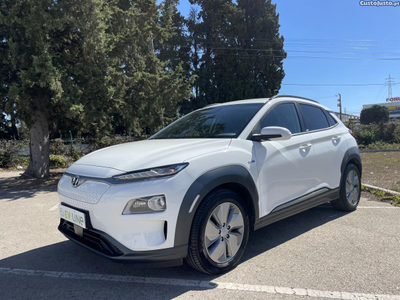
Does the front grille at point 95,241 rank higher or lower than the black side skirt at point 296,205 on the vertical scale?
higher

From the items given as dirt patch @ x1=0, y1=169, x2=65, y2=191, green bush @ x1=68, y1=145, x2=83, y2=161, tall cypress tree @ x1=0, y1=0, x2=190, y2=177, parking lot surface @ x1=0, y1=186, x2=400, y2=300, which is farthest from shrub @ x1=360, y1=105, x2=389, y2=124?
parking lot surface @ x1=0, y1=186, x2=400, y2=300

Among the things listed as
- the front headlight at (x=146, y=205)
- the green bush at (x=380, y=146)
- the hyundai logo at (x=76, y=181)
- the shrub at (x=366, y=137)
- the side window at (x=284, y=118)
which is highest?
the side window at (x=284, y=118)

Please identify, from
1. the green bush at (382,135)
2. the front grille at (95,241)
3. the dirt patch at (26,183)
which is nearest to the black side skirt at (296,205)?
the front grille at (95,241)

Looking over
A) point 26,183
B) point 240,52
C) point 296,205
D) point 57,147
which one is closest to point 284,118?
point 296,205

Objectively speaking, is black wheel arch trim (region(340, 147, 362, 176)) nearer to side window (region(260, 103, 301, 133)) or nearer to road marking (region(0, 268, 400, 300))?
side window (region(260, 103, 301, 133))

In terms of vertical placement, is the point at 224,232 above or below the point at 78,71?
below

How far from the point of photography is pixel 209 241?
2.75m

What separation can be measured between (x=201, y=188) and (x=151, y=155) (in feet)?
1.77

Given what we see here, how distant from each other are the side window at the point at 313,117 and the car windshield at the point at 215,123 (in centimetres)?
88

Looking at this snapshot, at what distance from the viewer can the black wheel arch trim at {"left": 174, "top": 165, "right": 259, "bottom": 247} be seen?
254 cm

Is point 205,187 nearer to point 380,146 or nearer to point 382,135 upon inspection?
point 380,146

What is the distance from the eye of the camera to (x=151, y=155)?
274 cm

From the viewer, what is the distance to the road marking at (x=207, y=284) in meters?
2.49

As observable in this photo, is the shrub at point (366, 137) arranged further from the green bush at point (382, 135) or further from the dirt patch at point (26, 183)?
the dirt patch at point (26, 183)
